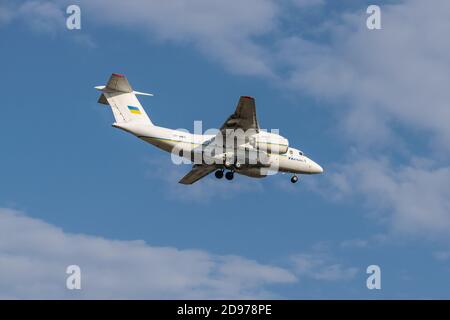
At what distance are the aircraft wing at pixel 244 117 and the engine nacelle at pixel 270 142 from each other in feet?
5.12

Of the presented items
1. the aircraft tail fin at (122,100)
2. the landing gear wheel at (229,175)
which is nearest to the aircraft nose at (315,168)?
the landing gear wheel at (229,175)

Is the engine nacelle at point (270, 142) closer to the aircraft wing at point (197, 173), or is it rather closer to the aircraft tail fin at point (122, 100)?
the aircraft wing at point (197, 173)

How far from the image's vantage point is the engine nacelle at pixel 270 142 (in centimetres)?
5325

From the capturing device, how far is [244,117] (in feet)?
165

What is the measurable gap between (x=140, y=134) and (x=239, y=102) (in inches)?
288

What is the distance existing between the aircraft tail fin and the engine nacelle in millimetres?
6840

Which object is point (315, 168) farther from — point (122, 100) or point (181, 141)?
point (122, 100)

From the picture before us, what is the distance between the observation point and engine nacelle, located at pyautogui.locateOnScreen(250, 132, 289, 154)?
5325 cm

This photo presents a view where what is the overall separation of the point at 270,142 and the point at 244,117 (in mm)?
4069

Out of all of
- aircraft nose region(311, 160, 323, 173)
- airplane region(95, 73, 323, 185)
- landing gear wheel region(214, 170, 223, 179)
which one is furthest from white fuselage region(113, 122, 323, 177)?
aircraft nose region(311, 160, 323, 173)

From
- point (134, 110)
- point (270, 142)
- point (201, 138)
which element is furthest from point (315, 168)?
point (134, 110)
